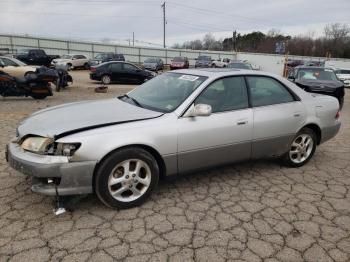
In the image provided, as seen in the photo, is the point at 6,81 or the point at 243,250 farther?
the point at 6,81

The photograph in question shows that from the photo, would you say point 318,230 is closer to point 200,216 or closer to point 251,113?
point 200,216

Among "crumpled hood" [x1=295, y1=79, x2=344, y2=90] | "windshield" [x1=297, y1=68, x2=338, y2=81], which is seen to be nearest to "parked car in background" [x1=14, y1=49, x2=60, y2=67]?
"windshield" [x1=297, y1=68, x2=338, y2=81]

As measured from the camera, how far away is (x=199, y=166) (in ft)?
13.0

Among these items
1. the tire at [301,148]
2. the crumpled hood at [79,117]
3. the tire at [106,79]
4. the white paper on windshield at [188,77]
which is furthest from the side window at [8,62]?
the tire at [301,148]

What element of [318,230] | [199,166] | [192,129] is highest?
[192,129]

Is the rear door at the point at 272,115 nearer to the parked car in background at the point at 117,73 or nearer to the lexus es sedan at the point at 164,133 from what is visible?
the lexus es sedan at the point at 164,133

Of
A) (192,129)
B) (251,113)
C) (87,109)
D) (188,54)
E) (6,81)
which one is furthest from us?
(188,54)

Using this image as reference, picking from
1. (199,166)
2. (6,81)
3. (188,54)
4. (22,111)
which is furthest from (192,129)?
(188,54)

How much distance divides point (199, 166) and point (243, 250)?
1261mm

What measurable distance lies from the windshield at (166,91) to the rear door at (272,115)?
872 millimetres

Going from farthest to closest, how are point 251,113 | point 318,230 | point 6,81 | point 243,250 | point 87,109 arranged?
point 6,81 < point 251,113 < point 87,109 < point 318,230 < point 243,250

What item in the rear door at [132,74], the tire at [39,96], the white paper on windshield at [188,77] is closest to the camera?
the white paper on windshield at [188,77]

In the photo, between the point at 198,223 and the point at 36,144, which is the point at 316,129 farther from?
the point at 36,144

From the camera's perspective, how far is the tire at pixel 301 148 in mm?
4926
